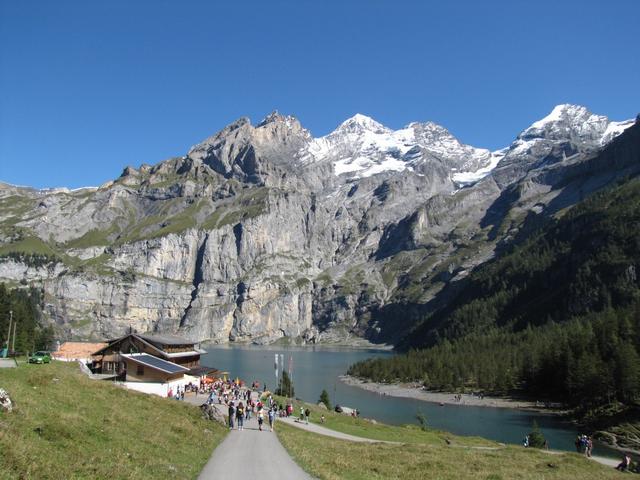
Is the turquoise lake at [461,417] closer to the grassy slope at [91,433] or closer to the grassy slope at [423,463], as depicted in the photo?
the grassy slope at [423,463]

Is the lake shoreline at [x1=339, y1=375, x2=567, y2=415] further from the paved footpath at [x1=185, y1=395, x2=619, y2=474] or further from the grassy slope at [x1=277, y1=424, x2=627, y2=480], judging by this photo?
the paved footpath at [x1=185, y1=395, x2=619, y2=474]

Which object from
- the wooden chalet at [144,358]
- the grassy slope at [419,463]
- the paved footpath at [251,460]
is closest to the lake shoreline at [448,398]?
the wooden chalet at [144,358]

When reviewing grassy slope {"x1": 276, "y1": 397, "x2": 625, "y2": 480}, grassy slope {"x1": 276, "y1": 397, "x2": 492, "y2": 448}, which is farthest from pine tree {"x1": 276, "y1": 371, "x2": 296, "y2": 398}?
grassy slope {"x1": 276, "y1": 397, "x2": 625, "y2": 480}

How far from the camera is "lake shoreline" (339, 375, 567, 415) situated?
10875 cm

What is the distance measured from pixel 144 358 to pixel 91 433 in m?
46.4

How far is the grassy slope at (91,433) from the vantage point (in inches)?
664

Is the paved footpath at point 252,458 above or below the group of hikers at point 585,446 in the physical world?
above

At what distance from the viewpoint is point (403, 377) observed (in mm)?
158375

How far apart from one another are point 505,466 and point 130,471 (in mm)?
29738

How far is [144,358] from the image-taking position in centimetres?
6675

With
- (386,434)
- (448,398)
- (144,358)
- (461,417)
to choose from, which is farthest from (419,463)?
(448,398)

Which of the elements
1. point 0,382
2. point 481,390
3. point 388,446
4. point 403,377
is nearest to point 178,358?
point 388,446

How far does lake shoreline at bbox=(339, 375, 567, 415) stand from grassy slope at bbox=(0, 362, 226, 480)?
291 feet

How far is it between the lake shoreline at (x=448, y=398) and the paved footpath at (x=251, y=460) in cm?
8368
